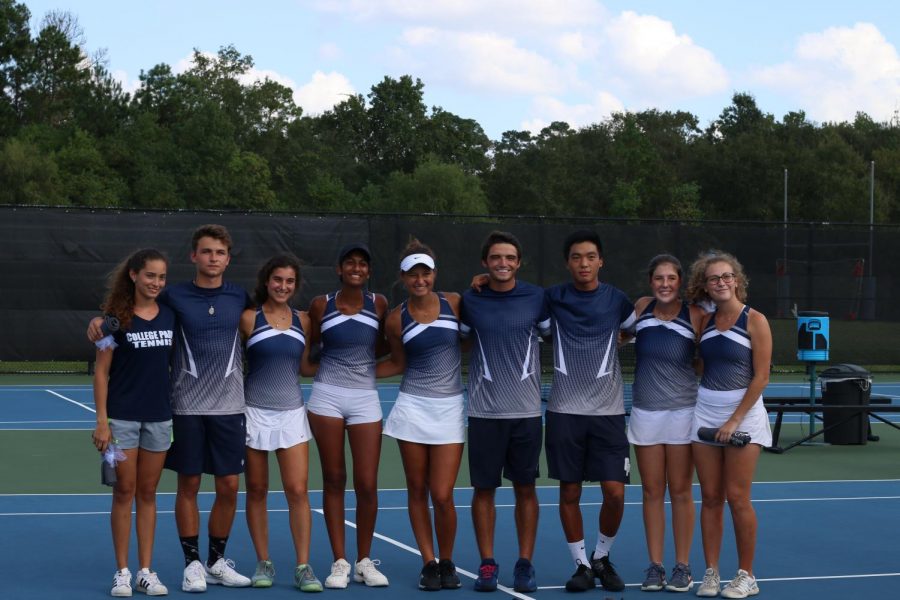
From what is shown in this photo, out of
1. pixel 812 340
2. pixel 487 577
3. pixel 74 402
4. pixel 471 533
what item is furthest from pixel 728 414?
pixel 74 402

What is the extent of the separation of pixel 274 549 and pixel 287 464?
102 centimetres

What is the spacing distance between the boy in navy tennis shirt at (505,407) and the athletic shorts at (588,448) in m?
0.10

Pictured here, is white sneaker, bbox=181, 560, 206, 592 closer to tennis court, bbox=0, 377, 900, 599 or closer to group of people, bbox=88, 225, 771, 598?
group of people, bbox=88, 225, 771, 598

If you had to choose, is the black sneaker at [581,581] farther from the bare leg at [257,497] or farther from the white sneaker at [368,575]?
the bare leg at [257,497]

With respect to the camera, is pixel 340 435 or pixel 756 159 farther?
pixel 756 159

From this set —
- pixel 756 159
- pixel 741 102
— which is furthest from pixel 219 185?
pixel 741 102

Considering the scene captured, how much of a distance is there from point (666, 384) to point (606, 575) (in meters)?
0.91

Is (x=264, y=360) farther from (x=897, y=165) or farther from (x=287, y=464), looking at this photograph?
(x=897, y=165)

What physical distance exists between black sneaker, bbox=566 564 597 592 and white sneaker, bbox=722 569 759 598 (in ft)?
1.95

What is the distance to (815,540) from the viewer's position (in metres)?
7.43

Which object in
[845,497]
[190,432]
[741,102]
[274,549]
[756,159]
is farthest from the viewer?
[741,102]

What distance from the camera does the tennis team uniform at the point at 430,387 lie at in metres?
6.10

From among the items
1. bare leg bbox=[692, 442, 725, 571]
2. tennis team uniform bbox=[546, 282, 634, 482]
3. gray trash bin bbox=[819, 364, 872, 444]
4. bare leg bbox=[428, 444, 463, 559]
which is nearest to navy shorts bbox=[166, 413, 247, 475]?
bare leg bbox=[428, 444, 463, 559]

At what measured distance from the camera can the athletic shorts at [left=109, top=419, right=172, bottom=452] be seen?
5887mm
